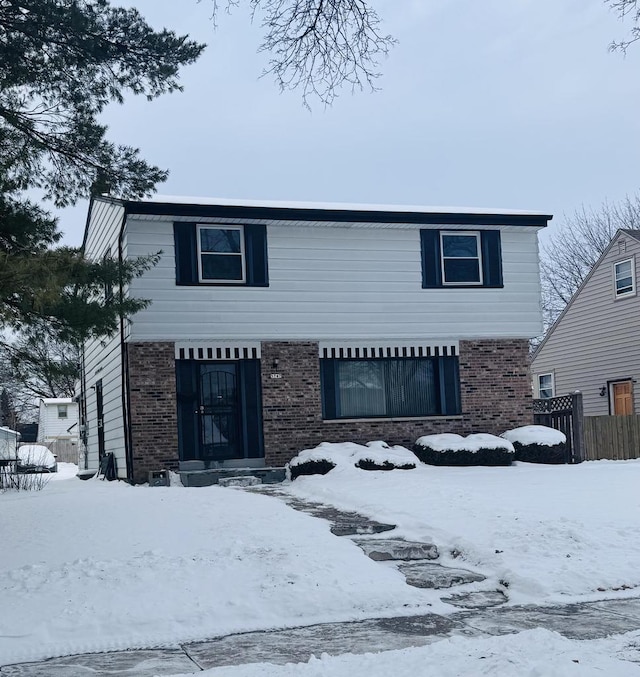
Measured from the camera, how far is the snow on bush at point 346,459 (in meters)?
15.5

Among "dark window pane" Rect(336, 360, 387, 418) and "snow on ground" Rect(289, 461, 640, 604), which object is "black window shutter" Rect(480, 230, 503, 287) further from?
"snow on ground" Rect(289, 461, 640, 604)

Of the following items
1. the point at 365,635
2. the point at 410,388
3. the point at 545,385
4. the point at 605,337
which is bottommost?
the point at 365,635

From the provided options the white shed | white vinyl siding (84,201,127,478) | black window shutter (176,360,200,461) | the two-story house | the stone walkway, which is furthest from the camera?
the white shed

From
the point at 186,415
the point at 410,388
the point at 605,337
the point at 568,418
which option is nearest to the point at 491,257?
the point at 410,388

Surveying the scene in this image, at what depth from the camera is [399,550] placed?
8547 millimetres

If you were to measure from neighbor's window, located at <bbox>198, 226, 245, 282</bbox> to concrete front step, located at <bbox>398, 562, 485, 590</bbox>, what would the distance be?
9.54 meters

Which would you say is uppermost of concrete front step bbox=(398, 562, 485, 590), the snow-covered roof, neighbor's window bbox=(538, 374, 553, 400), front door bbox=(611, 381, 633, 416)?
the snow-covered roof

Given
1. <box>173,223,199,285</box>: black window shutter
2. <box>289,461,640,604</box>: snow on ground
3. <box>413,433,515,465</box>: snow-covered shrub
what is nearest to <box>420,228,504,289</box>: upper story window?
<box>413,433,515,465</box>: snow-covered shrub

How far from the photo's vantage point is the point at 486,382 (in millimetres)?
18297

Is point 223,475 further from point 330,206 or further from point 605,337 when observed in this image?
point 605,337

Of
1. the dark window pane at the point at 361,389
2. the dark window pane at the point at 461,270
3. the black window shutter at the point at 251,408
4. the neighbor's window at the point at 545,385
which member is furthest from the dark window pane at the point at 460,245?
the neighbor's window at the point at 545,385

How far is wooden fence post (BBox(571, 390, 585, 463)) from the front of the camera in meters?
18.1

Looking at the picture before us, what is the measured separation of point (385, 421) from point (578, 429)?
4.13 m

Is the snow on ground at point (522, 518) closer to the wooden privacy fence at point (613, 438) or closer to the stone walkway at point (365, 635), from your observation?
the stone walkway at point (365, 635)
